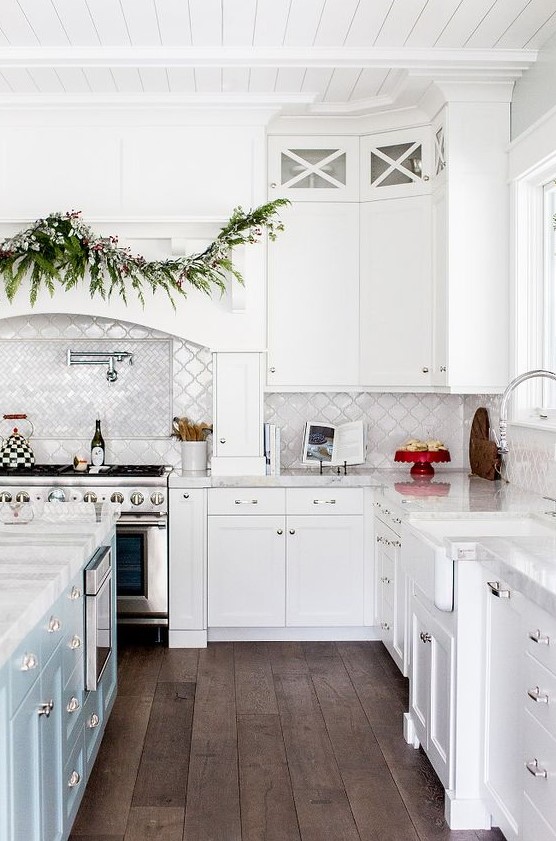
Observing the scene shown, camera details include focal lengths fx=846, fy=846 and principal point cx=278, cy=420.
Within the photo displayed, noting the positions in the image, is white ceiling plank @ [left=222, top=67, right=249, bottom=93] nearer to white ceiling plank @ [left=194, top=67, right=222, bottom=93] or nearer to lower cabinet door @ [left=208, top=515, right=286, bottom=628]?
white ceiling plank @ [left=194, top=67, right=222, bottom=93]

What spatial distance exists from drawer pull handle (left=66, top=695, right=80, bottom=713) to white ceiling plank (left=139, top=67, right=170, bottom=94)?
115 inches

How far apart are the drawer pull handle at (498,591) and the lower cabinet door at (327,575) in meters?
2.01

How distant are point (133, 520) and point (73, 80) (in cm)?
222

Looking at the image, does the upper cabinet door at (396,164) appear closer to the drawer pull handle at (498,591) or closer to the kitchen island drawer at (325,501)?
the kitchen island drawer at (325,501)

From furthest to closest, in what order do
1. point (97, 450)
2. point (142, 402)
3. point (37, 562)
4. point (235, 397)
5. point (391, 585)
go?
point (142, 402), point (97, 450), point (235, 397), point (391, 585), point (37, 562)

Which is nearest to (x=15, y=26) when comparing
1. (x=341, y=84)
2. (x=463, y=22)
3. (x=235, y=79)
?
(x=235, y=79)

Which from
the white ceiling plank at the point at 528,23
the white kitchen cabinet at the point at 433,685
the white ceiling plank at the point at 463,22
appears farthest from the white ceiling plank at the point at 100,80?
the white kitchen cabinet at the point at 433,685

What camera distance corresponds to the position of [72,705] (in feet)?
7.89

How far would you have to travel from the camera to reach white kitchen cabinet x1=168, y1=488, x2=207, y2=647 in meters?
4.40

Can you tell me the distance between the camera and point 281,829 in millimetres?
2607

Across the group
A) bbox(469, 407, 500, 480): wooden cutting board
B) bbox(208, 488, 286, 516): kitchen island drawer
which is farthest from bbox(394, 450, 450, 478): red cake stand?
bbox(208, 488, 286, 516): kitchen island drawer

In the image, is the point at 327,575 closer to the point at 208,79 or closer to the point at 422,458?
the point at 422,458

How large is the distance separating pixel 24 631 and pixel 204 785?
142cm

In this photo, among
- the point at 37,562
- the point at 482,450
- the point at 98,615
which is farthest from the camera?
the point at 482,450
